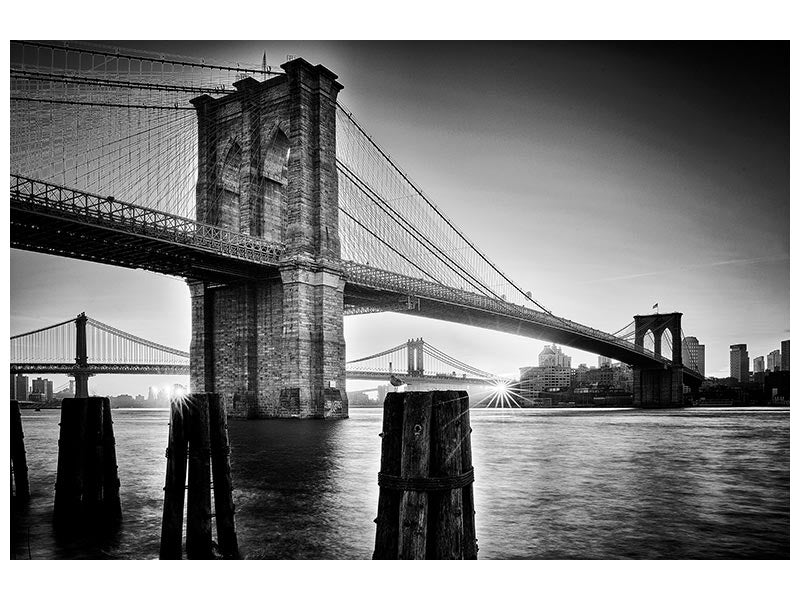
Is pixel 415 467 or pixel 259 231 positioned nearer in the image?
pixel 415 467

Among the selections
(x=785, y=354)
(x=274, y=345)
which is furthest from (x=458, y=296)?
(x=785, y=354)

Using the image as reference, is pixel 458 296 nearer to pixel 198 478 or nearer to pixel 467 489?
pixel 198 478

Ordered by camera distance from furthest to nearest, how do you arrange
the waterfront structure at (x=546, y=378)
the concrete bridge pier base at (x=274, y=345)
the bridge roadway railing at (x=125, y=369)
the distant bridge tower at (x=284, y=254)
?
the waterfront structure at (x=546, y=378) → the bridge roadway railing at (x=125, y=369) → the distant bridge tower at (x=284, y=254) → the concrete bridge pier base at (x=274, y=345)

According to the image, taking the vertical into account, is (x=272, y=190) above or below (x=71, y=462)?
above

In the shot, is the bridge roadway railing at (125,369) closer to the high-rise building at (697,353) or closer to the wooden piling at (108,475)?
the wooden piling at (108,475)

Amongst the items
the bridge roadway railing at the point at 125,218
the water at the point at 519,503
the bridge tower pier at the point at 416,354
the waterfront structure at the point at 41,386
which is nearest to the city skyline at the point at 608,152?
the water at the point at 519,503

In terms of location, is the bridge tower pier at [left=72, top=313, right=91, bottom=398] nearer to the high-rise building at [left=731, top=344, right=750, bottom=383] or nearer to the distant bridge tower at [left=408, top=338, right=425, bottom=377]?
the high-rise building at [left=731, top=344, right=750, bottom=383]
